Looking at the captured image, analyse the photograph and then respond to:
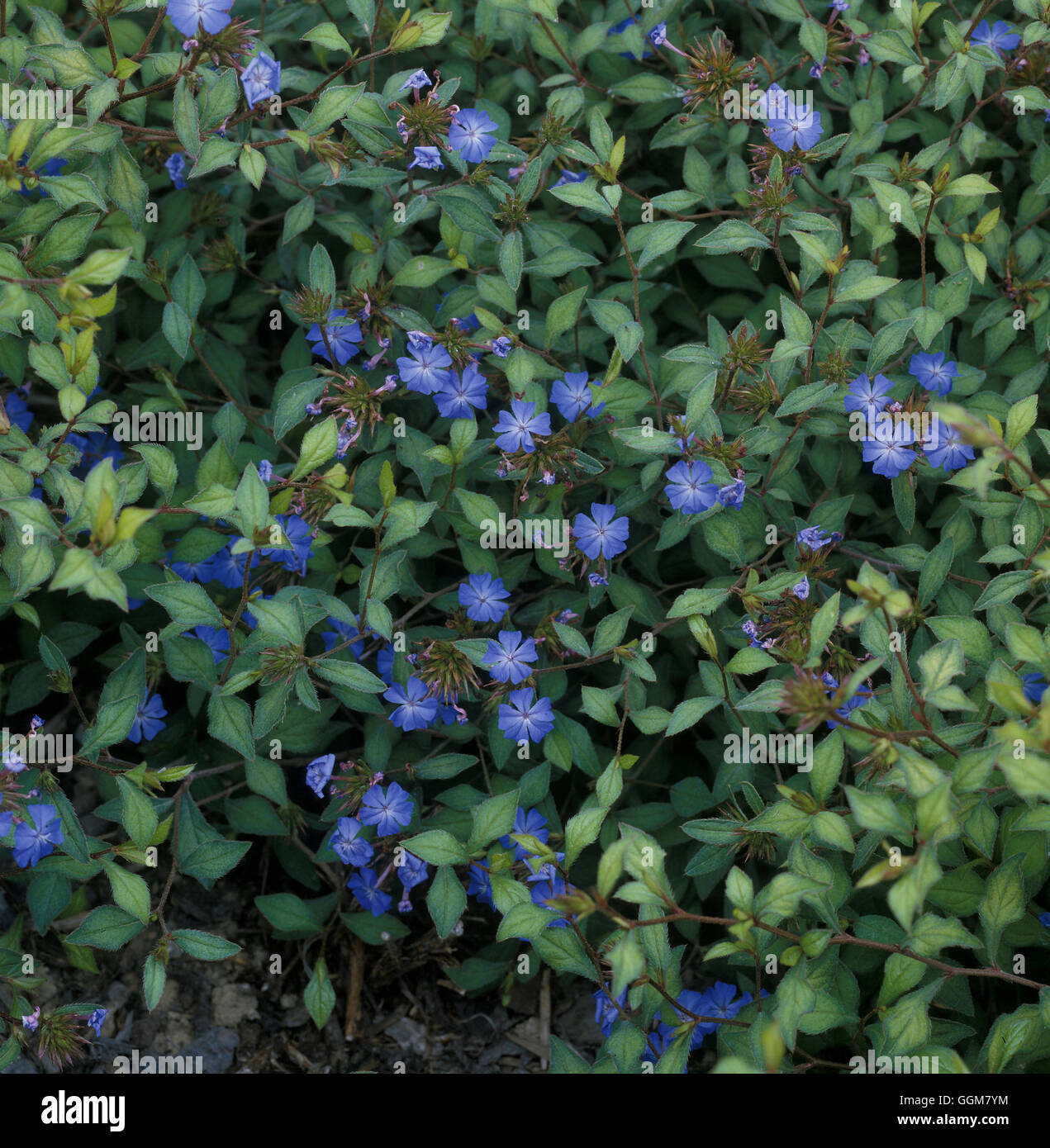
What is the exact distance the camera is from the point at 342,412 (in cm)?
234

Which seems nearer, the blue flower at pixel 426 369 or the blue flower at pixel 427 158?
the blue flower at pixel 427 158

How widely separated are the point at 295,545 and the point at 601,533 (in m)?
0.64

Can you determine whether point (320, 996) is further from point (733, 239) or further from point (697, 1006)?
point (733, 239)

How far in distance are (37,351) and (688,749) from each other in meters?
1.73

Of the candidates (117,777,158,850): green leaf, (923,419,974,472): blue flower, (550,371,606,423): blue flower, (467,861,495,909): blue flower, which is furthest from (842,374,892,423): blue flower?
(117,777,158,850): green leaf

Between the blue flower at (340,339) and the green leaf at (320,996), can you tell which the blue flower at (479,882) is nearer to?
the green leaf at (320,996)

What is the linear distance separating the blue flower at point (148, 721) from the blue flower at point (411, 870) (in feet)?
2.05

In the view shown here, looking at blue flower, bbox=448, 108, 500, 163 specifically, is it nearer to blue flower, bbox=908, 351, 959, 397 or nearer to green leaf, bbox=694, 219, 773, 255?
green leaf, bbox=694, 219, 773, 255

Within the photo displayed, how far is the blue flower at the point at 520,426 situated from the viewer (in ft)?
7.52

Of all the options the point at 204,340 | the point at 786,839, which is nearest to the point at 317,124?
the point at 204,340

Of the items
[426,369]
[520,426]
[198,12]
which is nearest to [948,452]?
[520,426]

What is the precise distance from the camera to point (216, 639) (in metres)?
2.46

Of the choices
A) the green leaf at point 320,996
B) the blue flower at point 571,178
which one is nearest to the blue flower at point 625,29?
the blue flower at point 571,178

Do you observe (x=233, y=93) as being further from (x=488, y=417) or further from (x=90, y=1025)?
(x=90, y=1025)
